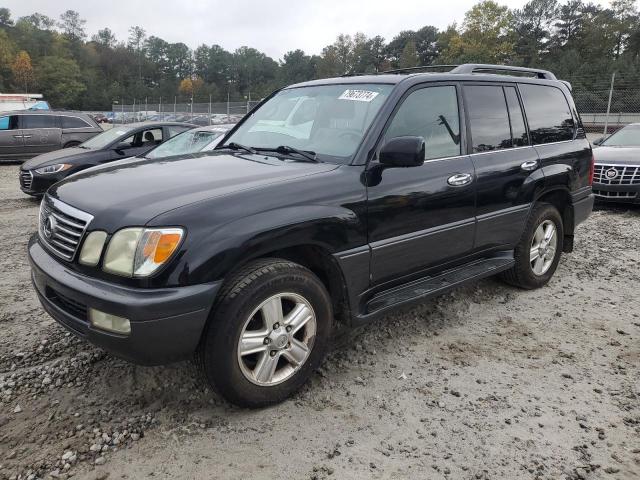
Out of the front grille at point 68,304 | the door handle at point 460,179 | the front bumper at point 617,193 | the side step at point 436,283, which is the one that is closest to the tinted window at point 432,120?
the door handle at point 460,179

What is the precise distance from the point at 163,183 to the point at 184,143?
539 centimetres

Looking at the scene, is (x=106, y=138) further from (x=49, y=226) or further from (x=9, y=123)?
(x=49, y=226)

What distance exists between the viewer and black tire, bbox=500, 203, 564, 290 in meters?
4.30

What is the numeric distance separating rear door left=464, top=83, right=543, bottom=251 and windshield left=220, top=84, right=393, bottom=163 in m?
0.89

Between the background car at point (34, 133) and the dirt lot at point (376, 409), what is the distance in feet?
36.5

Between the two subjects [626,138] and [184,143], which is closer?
[184,143]

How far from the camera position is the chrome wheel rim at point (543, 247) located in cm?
446

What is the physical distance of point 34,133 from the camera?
13.3 meters

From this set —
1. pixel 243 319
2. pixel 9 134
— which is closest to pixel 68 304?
pixel 243 319

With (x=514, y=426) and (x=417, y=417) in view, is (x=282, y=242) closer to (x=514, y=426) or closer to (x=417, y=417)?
(x=417, y=417)

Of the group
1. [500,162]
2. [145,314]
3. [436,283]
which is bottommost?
[436,283]

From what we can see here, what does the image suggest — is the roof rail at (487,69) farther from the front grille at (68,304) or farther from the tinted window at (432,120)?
the front grille at (68,304)

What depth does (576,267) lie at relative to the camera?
5.29 metres

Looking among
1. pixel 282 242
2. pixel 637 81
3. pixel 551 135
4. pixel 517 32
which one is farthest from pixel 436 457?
Answer: pixel 517 32
